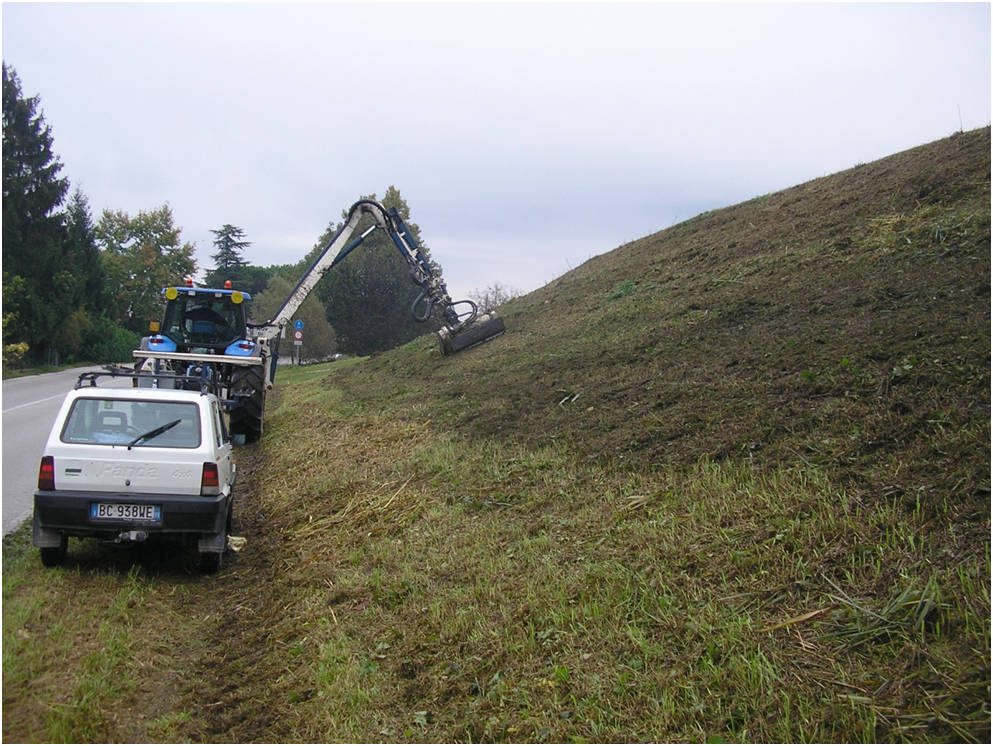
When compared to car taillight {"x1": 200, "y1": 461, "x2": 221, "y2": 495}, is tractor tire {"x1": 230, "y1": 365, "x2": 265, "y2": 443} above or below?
above

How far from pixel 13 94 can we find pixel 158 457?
4254cm

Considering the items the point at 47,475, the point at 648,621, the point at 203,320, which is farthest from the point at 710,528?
the point at 203,320

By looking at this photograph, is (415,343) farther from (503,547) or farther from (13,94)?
(13,94)

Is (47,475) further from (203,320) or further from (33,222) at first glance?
(33,222)

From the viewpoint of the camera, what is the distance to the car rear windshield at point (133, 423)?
269 inches

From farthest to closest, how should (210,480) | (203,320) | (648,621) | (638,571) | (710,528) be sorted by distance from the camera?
(203,320) < (210,480) < (710,528) < (638,571) < (648,621)

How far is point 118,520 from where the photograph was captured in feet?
21.3

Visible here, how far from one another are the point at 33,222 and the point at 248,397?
3400 cm

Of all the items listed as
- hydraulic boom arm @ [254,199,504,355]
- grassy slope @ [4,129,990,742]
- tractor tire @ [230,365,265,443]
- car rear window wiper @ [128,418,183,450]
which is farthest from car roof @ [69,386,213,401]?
hydraulic boom arm @ [254,199,504,355]

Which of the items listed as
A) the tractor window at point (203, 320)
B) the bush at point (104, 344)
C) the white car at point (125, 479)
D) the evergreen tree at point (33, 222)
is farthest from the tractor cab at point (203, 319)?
the bush at point (104, 344)

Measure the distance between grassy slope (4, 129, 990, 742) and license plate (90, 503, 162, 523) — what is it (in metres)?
0.57

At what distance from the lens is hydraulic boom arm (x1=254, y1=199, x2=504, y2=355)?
1767 cm

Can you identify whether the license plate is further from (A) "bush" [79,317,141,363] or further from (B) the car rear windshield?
(A) "bush" [79,317,141,363]

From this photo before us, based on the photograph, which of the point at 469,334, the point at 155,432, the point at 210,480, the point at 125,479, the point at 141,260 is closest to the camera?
the point at 125,479
